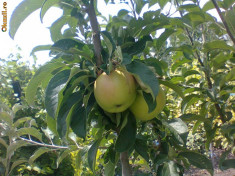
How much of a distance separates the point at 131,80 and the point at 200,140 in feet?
16.0

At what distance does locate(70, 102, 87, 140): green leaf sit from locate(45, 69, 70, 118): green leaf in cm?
9

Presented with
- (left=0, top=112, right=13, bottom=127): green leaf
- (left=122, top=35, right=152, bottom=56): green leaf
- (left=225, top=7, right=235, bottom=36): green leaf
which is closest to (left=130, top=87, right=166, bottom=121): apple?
(left=122, top=35, right=152, bottom=56): green leaf

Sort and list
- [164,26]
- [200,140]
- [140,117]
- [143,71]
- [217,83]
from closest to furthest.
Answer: [143,71] → [140,117] → [164,26] → [217,83] → [200,140]

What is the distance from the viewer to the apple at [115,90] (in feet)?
2.61

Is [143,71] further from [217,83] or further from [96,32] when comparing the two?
[217,83]

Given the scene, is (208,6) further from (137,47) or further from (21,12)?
(21,12)

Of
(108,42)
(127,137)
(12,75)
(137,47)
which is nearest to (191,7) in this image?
(137,47)

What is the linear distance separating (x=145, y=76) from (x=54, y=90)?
0.91 ft

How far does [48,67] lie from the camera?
90 cm

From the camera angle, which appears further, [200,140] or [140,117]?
[200,140]

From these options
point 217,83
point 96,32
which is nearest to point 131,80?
point 96,32

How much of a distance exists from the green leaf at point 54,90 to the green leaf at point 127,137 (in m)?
0.23

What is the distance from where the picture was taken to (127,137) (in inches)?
34.8

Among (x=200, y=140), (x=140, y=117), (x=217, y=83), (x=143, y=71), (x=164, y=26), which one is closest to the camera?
(x=143, y=71)
